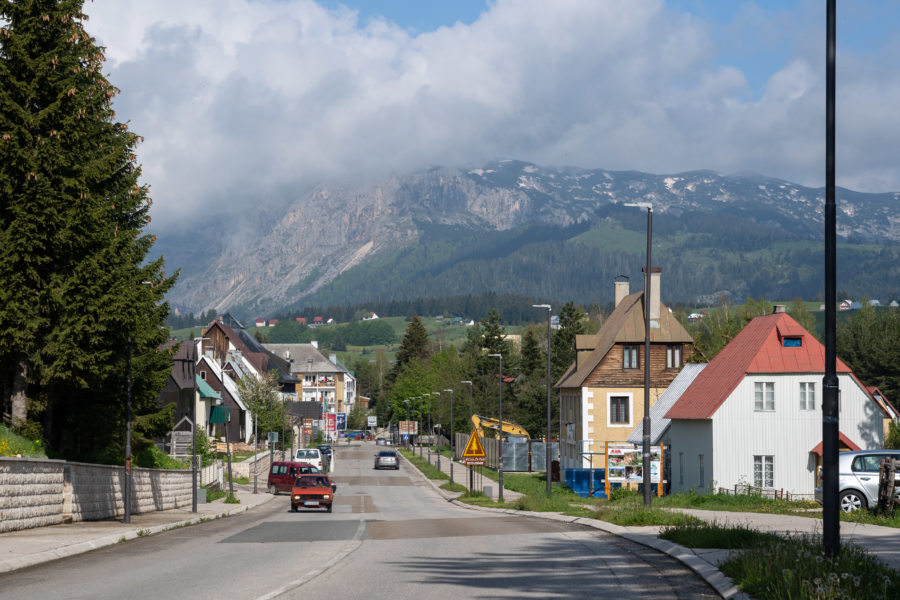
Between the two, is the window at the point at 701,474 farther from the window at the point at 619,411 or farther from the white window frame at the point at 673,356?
the white window frame at the point at 673,356

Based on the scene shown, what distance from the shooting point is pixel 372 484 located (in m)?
69.7

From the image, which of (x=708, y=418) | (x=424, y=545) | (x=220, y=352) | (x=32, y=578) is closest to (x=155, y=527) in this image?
(x=424, y=545)

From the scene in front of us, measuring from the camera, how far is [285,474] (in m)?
60.8

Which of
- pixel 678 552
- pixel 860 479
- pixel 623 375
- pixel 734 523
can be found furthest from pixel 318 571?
pixel 623 375

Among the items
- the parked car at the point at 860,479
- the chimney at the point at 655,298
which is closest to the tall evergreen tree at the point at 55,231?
the parked car at the point at 860,479

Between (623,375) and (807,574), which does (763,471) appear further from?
(807,574)

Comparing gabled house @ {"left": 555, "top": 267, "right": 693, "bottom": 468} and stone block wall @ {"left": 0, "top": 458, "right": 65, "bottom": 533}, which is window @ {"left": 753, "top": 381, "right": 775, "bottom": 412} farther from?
stone block wall @ {"left": 0, "top": 458, "right": 65, "bottom": 533}

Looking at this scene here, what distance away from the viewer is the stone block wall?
20.6 meters

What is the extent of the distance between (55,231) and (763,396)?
32.2 m

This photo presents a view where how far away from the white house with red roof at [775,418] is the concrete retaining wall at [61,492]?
80.6 feet

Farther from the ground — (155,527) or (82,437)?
(82,437)

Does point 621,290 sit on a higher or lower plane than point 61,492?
higher

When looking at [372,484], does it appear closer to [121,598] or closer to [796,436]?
[796,436]

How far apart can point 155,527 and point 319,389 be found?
17404 cm
